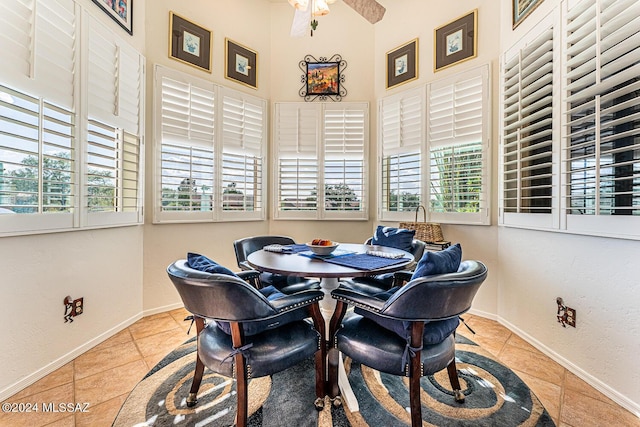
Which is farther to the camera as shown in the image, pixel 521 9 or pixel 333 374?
pixel 521 9

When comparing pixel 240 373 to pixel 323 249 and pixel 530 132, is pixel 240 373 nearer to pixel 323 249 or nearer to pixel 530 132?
pixel 323 249

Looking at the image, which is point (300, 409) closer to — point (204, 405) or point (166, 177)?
point (204, 405)

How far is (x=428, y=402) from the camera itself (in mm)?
1597

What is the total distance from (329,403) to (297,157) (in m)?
2.89

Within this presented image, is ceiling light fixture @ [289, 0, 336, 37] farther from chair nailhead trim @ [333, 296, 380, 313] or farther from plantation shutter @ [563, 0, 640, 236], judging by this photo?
chair nailhead trim @ [333, 296, 380, 313]

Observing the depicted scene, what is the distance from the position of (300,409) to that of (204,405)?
56 centimetres

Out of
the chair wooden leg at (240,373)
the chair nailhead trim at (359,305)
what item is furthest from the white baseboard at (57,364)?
the chair nailhead trim at (359,305)

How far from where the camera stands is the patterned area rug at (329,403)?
1450 mm

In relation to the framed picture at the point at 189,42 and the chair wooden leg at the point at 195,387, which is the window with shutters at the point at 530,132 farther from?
the framed picture at the point at 189,42

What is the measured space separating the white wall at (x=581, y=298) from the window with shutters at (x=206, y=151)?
2.95 meters

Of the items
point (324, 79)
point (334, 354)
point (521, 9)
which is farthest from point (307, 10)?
point (334, 354)

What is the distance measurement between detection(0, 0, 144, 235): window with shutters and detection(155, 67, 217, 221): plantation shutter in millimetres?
266

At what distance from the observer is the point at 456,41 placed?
9.94ft

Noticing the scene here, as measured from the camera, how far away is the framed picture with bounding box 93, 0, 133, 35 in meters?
2.32
